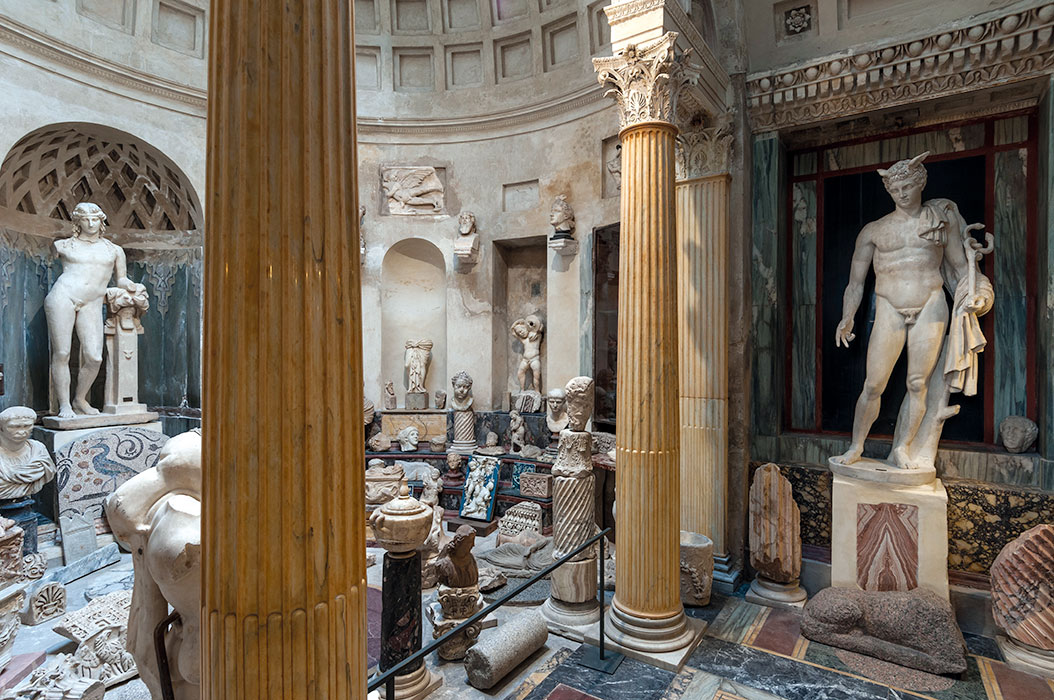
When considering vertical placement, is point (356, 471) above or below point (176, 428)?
above

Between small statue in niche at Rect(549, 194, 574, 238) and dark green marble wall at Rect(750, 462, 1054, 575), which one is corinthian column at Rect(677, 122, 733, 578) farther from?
small statue in niche at Rect(549, 194, 574, 238)

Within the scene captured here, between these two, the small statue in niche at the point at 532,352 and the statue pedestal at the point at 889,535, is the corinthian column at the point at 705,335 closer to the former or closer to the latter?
the statue pedestal at the point at 889,535

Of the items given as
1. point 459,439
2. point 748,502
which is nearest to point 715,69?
point 748,502

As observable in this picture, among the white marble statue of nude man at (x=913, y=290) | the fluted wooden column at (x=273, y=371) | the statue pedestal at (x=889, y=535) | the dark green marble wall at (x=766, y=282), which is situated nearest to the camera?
the fluted wooden column at (x=273, y=371)

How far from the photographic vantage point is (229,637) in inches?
53.9

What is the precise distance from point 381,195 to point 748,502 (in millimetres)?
7448

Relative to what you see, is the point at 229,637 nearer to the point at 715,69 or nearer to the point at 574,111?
the point at 715,69

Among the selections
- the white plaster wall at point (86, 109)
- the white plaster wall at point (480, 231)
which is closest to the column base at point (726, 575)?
the white plaster wall at point (480, 231)

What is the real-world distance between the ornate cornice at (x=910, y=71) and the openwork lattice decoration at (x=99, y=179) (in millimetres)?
7815

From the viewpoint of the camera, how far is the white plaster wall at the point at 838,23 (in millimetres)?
4766

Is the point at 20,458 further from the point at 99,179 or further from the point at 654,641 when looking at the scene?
the point at 654,641

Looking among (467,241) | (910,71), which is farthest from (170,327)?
(910,71)

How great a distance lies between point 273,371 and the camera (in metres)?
1.40

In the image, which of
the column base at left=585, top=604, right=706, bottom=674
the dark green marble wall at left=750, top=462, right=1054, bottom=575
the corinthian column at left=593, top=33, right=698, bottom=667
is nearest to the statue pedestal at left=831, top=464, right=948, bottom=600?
the dark green marble wall at left=750, top=462, right=1054, bottom=575
